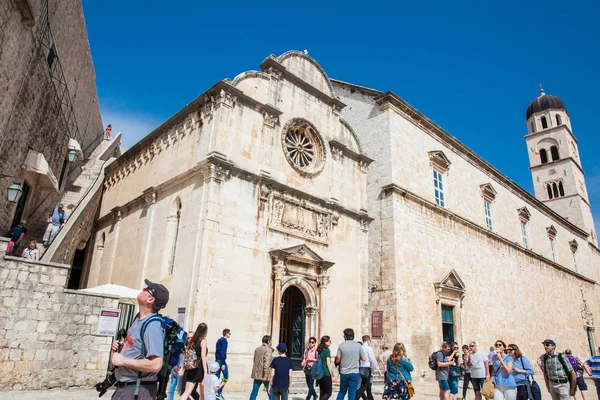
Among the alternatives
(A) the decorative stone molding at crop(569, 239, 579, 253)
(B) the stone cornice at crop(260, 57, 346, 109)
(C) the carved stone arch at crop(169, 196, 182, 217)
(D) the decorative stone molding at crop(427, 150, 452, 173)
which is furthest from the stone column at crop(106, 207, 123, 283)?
(A) the decorative stone molding at crop(569, 239, 579, 253)

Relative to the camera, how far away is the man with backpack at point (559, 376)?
22.4 ft

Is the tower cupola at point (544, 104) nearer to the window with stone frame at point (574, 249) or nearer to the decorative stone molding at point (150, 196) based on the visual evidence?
the window with stone frame at point (574, 249)

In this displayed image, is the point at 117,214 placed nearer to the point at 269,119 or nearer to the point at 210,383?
the point at 269,119

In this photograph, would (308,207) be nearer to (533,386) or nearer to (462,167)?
(533,386)

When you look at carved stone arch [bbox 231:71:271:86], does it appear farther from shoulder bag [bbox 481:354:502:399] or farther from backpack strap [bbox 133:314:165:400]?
backpack strap [bbox 133:314:165:400]

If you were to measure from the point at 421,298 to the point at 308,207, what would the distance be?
23.1 feet

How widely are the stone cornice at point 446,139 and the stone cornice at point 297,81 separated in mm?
3907

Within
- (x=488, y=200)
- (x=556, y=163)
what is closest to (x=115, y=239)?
(x=488, y=200)

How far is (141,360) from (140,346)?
13 centimetres

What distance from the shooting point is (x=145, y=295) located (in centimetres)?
318

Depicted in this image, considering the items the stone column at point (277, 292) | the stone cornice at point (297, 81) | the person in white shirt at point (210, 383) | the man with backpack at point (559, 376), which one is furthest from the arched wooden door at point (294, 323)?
the man with backpack at point (559, 376)

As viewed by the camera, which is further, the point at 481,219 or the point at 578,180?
the point at 578,180

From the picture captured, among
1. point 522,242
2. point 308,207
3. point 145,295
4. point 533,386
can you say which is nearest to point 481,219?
point 522,242

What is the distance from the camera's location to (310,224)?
46.5 ft
